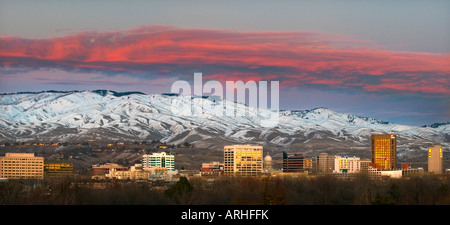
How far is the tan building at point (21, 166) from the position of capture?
464 ft

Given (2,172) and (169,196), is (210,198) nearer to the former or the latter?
(169,196)

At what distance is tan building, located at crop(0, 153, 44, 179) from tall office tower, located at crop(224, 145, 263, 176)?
27646 mm

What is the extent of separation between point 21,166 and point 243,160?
33118mm

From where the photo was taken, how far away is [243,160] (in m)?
150

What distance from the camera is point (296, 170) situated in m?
162

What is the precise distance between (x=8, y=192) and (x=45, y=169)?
233 feet

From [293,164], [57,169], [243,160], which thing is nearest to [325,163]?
[293,164]

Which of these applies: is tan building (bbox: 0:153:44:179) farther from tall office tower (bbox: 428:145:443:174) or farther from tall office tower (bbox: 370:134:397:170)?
tall office tower (bbox: 428:145:443:174)

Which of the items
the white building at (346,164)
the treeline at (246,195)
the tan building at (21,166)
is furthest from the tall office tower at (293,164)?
the treeline at (246,195)

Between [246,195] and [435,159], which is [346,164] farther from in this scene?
[246,195]

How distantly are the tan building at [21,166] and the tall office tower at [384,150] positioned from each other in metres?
67.3

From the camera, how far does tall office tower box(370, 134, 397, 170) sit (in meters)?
186
